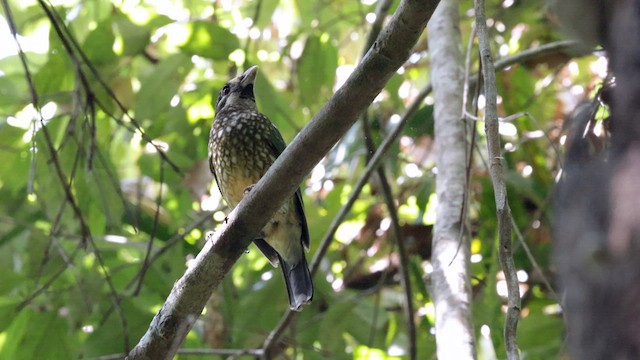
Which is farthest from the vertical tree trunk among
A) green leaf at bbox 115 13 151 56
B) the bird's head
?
green leaf at bbox 115 13 151 56

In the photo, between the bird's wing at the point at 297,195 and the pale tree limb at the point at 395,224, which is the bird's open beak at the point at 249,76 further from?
the pale tree limb at the point at 395,224

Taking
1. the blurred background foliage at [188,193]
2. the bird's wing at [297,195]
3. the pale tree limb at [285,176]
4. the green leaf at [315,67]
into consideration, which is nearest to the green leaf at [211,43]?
the blurred background foliage at [188,193]

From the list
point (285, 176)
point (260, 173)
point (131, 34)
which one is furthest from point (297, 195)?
point (285, 176)

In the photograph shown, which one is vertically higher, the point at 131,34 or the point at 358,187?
the point at 131,34

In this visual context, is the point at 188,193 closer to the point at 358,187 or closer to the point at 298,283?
the point at 298,283

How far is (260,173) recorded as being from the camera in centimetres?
385

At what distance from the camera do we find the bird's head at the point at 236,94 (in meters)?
4.16

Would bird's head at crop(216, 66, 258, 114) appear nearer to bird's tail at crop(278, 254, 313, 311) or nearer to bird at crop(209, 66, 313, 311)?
bird at crop(209, 66, 313, 311)

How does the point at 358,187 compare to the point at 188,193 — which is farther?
the point at 188,193

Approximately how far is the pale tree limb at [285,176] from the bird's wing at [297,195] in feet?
4.82

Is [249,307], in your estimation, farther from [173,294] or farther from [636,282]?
[636,282]

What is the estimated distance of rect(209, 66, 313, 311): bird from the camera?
384 cm

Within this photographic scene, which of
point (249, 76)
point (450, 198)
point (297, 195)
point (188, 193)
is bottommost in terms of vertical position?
point (450, 198)

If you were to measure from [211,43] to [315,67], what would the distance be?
65cm
